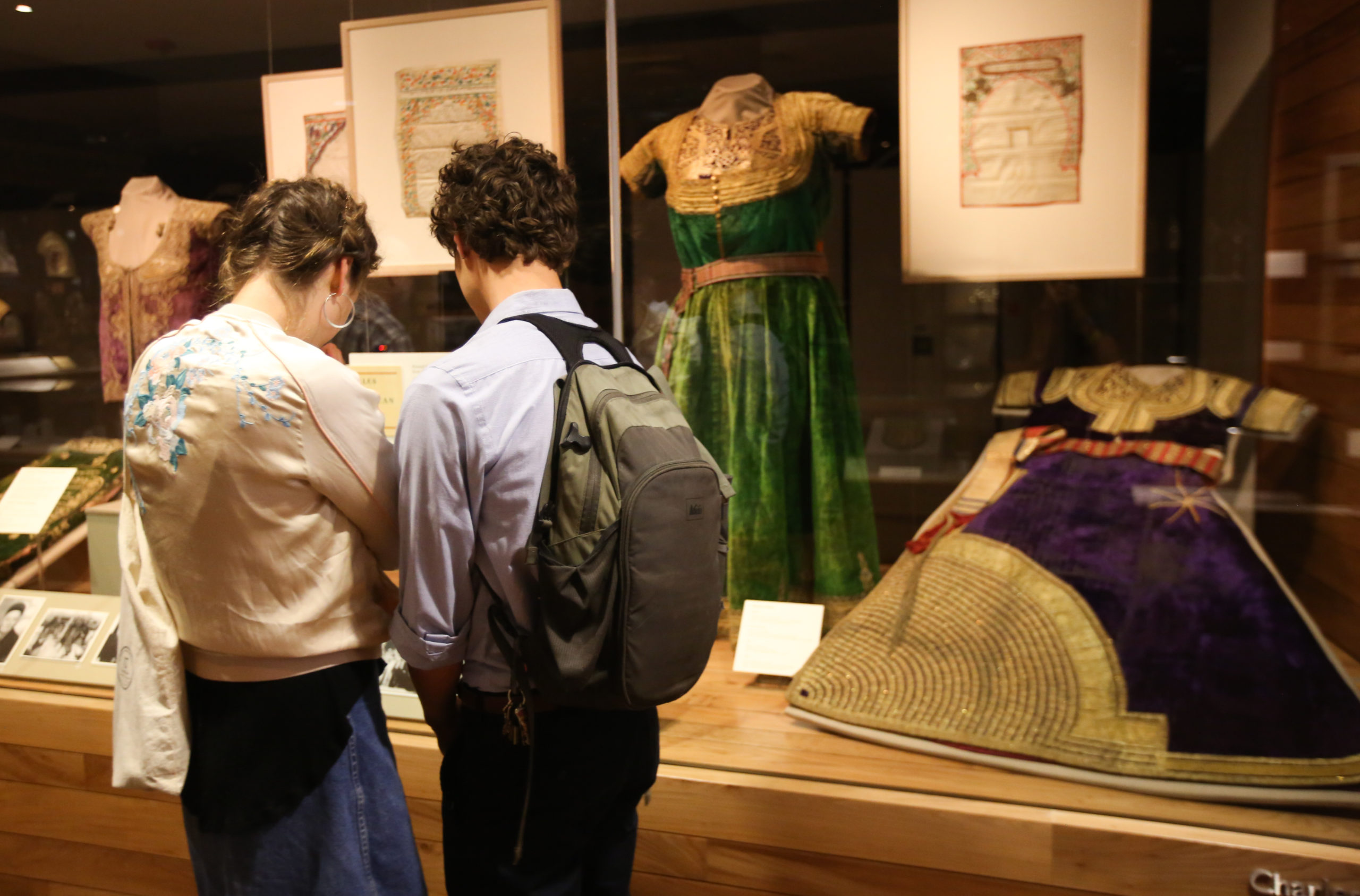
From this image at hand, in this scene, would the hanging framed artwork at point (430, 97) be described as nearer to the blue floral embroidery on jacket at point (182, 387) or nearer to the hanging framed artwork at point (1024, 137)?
the hanging framed artwork at point (1024, 137)

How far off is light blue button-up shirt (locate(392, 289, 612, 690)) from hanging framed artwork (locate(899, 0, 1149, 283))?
1.20 meters

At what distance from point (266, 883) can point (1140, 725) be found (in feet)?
4.62

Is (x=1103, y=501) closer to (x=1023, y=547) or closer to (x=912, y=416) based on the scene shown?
A: (x=1023, y=547)

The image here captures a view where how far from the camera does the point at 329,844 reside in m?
1.20

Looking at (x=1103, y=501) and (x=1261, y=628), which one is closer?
(x=1261, y=628)

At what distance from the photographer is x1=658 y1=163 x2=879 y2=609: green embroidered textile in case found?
2209 millimetres

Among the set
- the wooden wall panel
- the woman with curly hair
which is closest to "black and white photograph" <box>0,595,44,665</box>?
the woman with curly hair

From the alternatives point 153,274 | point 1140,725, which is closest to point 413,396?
point 1140,725

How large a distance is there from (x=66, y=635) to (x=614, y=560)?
188cm

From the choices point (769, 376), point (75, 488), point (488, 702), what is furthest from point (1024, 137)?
point (75, 488)

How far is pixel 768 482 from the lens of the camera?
2.26m

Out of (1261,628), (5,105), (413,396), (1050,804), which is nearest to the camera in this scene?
(413,396)

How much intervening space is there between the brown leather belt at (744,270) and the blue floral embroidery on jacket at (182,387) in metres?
1.15

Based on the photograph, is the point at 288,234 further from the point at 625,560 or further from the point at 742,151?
the point at 742,151
